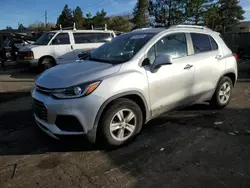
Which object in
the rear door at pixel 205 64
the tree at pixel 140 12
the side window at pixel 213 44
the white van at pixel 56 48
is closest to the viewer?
the rear door at pixel 205 64

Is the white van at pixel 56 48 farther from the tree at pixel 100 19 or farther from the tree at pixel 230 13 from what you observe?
the tree at pixel 230 13

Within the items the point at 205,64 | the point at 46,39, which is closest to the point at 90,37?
the point at 46,39

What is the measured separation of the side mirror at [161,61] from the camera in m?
3.62

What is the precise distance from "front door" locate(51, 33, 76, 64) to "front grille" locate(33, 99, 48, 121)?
7.87 meters

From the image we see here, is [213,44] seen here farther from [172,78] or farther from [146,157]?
[146,157]

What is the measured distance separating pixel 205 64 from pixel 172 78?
98 cm

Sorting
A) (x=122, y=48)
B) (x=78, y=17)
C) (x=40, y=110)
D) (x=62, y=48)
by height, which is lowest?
(x=40, y=110)

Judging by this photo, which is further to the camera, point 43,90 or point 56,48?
point 56,48

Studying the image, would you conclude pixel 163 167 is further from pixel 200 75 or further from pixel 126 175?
pixel 200 75

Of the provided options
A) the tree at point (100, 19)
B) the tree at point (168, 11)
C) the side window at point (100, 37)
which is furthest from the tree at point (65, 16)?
the side window at point (100, 37)

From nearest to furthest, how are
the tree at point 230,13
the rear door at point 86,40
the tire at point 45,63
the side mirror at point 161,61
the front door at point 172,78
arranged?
1. the side mirror at point 161,61
2. the front door at point 172,78
3. the tire at point 45,63
4. the rear door at point 86,40
5. the tree at point 230,13

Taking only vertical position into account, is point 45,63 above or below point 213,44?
below

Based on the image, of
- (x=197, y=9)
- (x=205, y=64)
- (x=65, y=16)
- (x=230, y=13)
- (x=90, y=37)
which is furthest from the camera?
(x=65, y=16)

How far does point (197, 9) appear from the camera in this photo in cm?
3791
